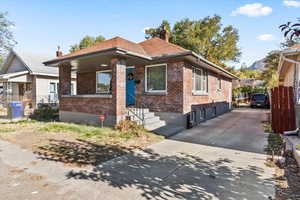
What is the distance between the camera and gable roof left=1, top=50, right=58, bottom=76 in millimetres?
16219

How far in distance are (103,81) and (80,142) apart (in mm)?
6404

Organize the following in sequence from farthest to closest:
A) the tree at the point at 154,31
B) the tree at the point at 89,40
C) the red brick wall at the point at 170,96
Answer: the tree at the point at 89,40, the tree at the point at 154,31, the red brick wall at the point at 170,96

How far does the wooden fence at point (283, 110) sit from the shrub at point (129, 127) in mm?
5866

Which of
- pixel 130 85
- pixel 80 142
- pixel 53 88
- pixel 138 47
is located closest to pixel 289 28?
pixel 80 142

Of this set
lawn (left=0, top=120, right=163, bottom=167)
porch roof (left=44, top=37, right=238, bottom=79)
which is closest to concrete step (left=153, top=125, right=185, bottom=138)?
lawn (left=0, top=120, right=163, bottom=167)

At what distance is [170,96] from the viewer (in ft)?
28.4

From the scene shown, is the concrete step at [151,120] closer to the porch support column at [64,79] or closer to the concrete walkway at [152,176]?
the concrete walkway at [152,176]

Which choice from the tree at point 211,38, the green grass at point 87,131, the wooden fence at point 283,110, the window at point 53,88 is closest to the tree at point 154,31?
the tree at point 211,38

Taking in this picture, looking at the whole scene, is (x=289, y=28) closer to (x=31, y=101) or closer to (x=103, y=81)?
(x=103, y=81)

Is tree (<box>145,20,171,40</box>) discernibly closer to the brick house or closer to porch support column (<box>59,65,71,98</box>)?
the brick house

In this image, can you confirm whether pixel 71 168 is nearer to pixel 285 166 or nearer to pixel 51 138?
pixel 51 138

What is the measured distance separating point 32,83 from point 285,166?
19233mm

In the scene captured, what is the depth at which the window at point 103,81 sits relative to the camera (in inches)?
451

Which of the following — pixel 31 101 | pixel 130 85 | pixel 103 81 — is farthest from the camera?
pixel 31 101
